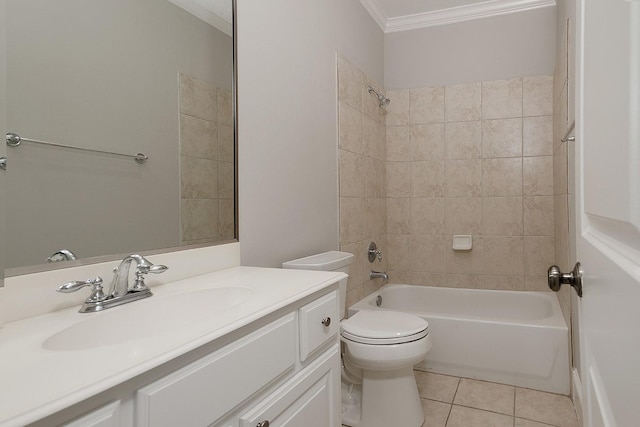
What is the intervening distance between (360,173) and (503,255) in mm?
1339

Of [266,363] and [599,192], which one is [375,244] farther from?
[599,192]

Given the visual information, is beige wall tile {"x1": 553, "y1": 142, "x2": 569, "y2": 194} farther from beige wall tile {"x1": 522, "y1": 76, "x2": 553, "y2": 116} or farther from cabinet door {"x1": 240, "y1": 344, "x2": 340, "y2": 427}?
cabinet door {"x1": 240, "y1": 344, "x2": 340, "y2": 427}

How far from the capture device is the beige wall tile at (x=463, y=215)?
3.20m

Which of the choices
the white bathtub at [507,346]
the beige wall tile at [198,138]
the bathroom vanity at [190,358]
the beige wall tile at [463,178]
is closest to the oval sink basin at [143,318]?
the bathroom vanity at [190,358]

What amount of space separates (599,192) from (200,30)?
146 cm

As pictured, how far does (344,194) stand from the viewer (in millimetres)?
2580

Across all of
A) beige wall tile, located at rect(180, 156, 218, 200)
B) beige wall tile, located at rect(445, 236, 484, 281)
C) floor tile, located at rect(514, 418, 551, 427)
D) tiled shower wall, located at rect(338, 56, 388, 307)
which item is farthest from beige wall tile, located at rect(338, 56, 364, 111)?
floor tile, located at rect(514, 418, 551, 427)

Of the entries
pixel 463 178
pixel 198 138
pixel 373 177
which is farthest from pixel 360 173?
pixel 198 138

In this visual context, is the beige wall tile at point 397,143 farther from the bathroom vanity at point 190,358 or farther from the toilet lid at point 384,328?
the bathroom vanity at point 190,358

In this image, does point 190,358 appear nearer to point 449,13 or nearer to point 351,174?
point 351,174

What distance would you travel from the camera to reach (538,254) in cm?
302

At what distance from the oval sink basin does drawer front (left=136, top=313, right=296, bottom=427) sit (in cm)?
11

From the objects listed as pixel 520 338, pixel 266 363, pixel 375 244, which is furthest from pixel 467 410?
pixel 266 363

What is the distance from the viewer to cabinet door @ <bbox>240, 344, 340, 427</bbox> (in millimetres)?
969
